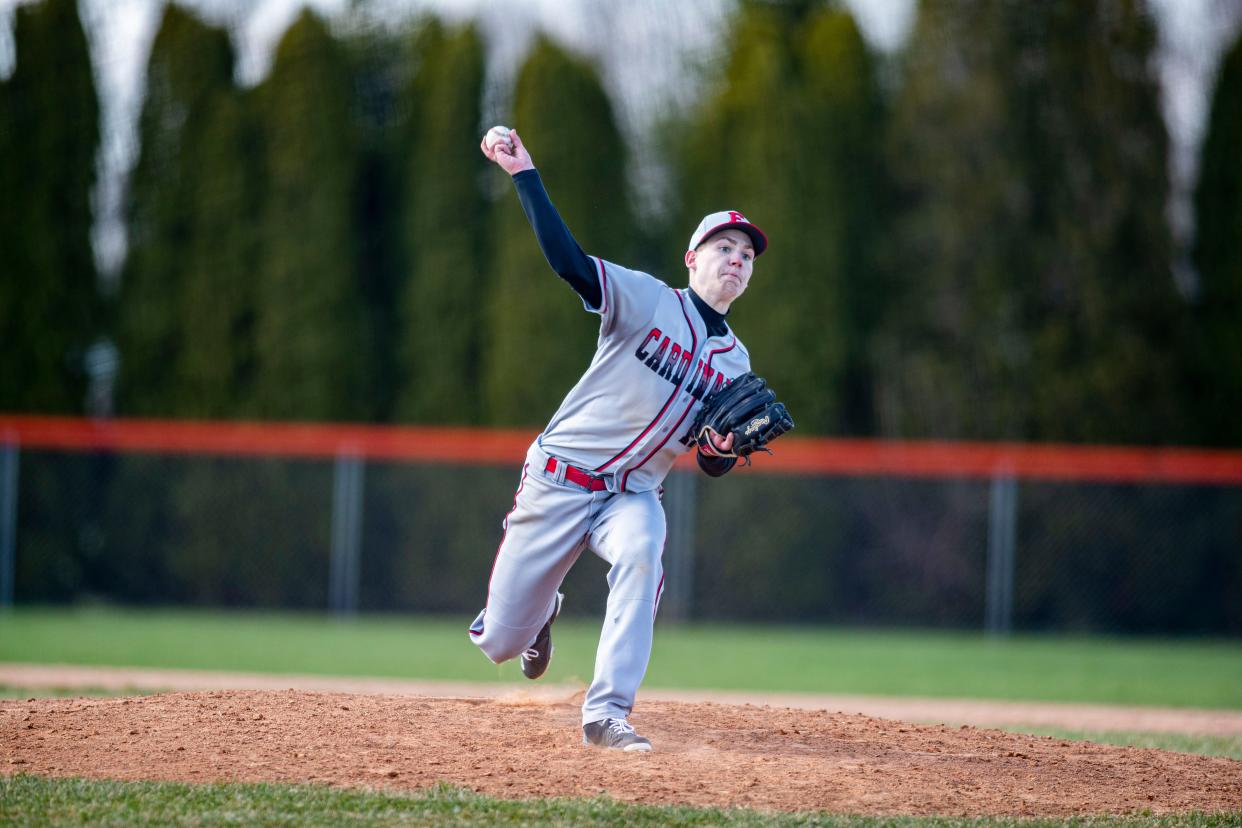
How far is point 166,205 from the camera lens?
16047 mm

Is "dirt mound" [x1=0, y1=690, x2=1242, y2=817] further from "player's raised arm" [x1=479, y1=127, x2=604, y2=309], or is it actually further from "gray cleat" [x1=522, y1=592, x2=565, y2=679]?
"player's raised arm" [x1=479, y1=127, x2=604, y2=309]

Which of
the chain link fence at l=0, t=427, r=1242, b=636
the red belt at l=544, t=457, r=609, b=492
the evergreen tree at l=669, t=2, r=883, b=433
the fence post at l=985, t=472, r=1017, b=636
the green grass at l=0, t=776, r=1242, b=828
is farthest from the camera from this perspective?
the evergreen tree at l=669, t=2, r=883, b=433

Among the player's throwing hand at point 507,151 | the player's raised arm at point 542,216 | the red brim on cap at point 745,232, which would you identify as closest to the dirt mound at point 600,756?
the player's raised arm at point 542,216

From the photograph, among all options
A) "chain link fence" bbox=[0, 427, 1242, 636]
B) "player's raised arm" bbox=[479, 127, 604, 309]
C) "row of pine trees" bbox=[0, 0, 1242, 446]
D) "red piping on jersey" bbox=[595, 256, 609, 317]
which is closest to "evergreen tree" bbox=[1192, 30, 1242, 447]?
"row of pine trees" bbox=[0, 0, 1242, 446]

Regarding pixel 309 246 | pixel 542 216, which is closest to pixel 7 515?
pixel 309 246

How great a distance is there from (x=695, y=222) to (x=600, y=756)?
1249 centimetres

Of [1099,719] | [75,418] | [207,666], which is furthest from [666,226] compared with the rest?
[1099,719]

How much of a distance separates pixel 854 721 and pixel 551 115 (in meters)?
11.8

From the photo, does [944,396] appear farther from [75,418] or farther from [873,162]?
[75,418]

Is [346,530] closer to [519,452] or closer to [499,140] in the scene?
[519,452]

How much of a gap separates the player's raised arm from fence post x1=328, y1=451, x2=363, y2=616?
9.83 m

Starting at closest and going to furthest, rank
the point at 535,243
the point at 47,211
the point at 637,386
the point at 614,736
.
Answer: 1. the point at 614,736
2. the point at 637,386
3. the point at 47,211
4. the point at 535,243

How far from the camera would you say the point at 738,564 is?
14.5 metres

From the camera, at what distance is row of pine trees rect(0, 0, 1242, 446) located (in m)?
15.4
